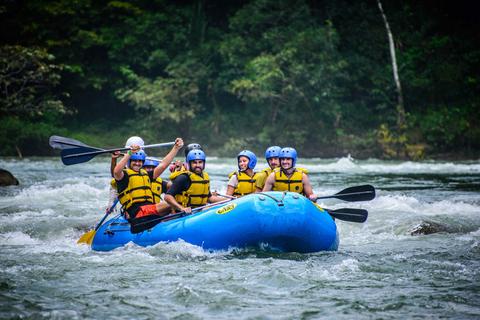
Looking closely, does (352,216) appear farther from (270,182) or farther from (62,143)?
(62,143)

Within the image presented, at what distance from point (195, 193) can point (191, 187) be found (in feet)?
0.27

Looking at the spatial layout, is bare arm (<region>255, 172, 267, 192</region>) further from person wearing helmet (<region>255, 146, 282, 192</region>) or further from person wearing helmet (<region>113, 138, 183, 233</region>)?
person wearing helmet (<region>113, 138, 183, 233</region>)

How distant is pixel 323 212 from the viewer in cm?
623

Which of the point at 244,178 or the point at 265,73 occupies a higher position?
the point at 265,73

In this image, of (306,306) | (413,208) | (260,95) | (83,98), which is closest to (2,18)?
(83,98)

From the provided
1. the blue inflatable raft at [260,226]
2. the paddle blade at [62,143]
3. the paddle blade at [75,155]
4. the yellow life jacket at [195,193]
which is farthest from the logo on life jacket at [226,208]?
the paddle blade at [62,143]

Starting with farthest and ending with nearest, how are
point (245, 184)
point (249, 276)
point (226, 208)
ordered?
point (245, 184)
point (226, 208)
point (249, 276)

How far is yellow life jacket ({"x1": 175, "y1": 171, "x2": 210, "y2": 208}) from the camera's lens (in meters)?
6.53

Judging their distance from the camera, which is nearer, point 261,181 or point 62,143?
point 261,181

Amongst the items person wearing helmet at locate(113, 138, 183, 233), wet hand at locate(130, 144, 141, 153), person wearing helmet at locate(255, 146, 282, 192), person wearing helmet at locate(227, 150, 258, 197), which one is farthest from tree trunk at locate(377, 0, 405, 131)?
wet hand at locate(130, 144, 141, 153)

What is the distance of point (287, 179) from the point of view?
7.03m

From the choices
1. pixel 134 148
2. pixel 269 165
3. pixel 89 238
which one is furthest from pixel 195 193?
pixel 89 238

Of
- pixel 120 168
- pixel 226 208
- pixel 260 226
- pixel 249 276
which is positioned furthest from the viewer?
pixel 120 168

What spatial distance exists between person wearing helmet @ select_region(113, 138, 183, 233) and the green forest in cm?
1593
